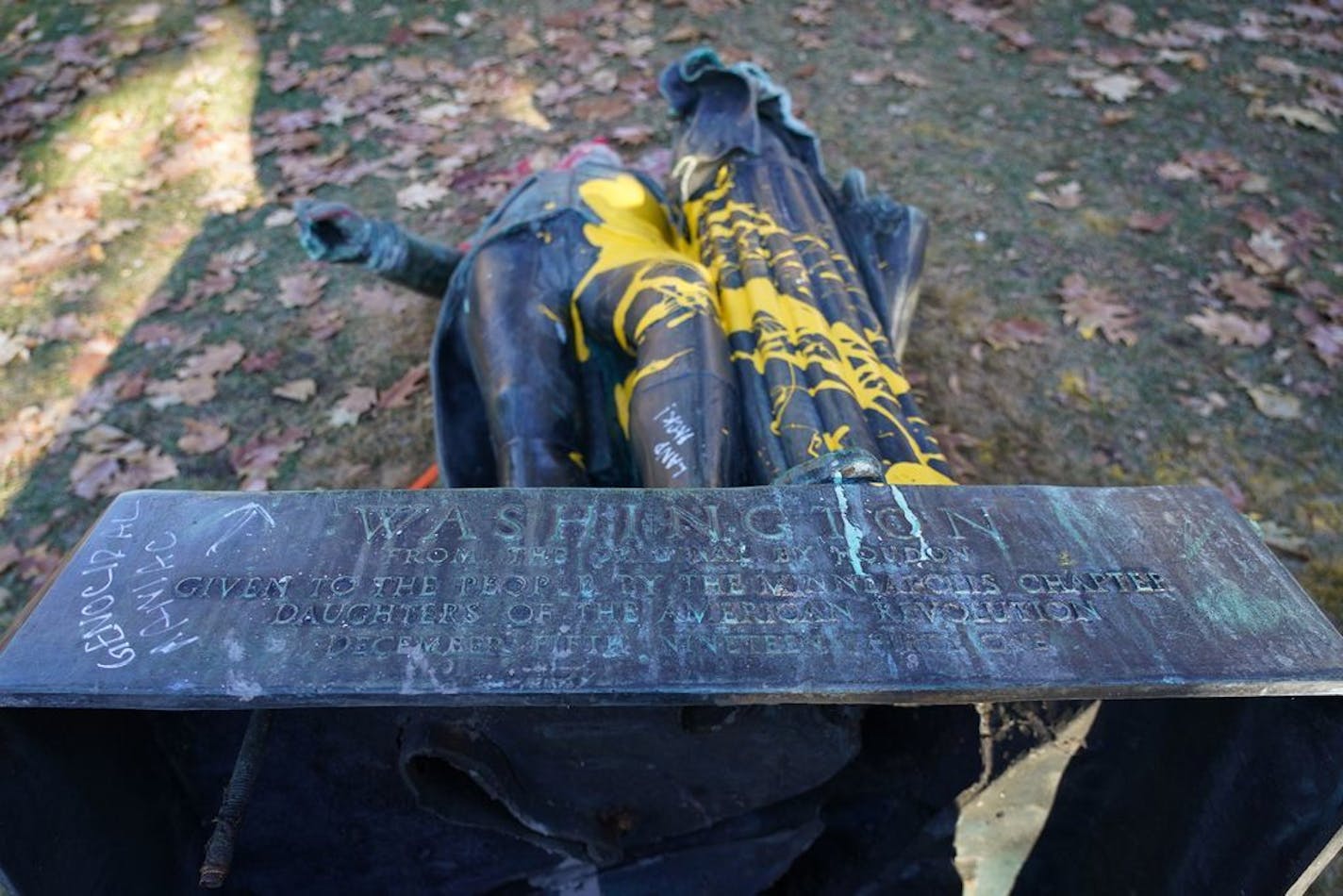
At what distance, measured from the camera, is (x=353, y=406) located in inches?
150

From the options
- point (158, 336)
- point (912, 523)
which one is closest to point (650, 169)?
point (158, 336)

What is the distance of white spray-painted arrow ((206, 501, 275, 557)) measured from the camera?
5.43ft

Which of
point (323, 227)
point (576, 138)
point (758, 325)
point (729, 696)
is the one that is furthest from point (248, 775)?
point (576, 138)

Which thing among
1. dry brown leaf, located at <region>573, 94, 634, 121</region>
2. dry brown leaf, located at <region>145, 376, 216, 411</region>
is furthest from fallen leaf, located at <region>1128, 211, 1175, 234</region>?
dry brown leaf, located at <region>145, 376, 216, 411</region>

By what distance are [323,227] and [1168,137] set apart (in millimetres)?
4456

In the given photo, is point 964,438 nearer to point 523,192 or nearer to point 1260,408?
point 1260,408

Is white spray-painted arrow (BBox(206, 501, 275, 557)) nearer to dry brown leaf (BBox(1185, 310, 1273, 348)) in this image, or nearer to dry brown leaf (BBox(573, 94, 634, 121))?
dry brown leaf (BBox(1185, 310, 1273, 348))

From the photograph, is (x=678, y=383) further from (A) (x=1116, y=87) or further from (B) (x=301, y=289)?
(A) (x=1116, y=87)

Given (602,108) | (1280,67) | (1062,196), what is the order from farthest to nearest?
(602,108) → (1280,67) → (1062,196)

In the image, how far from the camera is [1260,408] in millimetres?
3521

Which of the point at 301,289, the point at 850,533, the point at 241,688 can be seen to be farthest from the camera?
the point at 301,289

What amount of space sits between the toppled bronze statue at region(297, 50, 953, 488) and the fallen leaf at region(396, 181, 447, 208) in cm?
144

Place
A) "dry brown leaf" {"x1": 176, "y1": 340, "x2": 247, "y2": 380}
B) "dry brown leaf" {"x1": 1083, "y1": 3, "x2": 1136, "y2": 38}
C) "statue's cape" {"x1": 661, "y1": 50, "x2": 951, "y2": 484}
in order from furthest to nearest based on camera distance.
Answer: "dry brown leaf" {"x1": 1083, "y1": 3, "x2": 1136, "y2": 38}, "dry brown leaf" {"x1": 176, "y1": 340, "x2": 247, "y2": 380}, "statue's cape" {"x1": 661, "y1": 50, "x2": 951, "y2": 484}

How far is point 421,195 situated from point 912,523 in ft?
12.9
